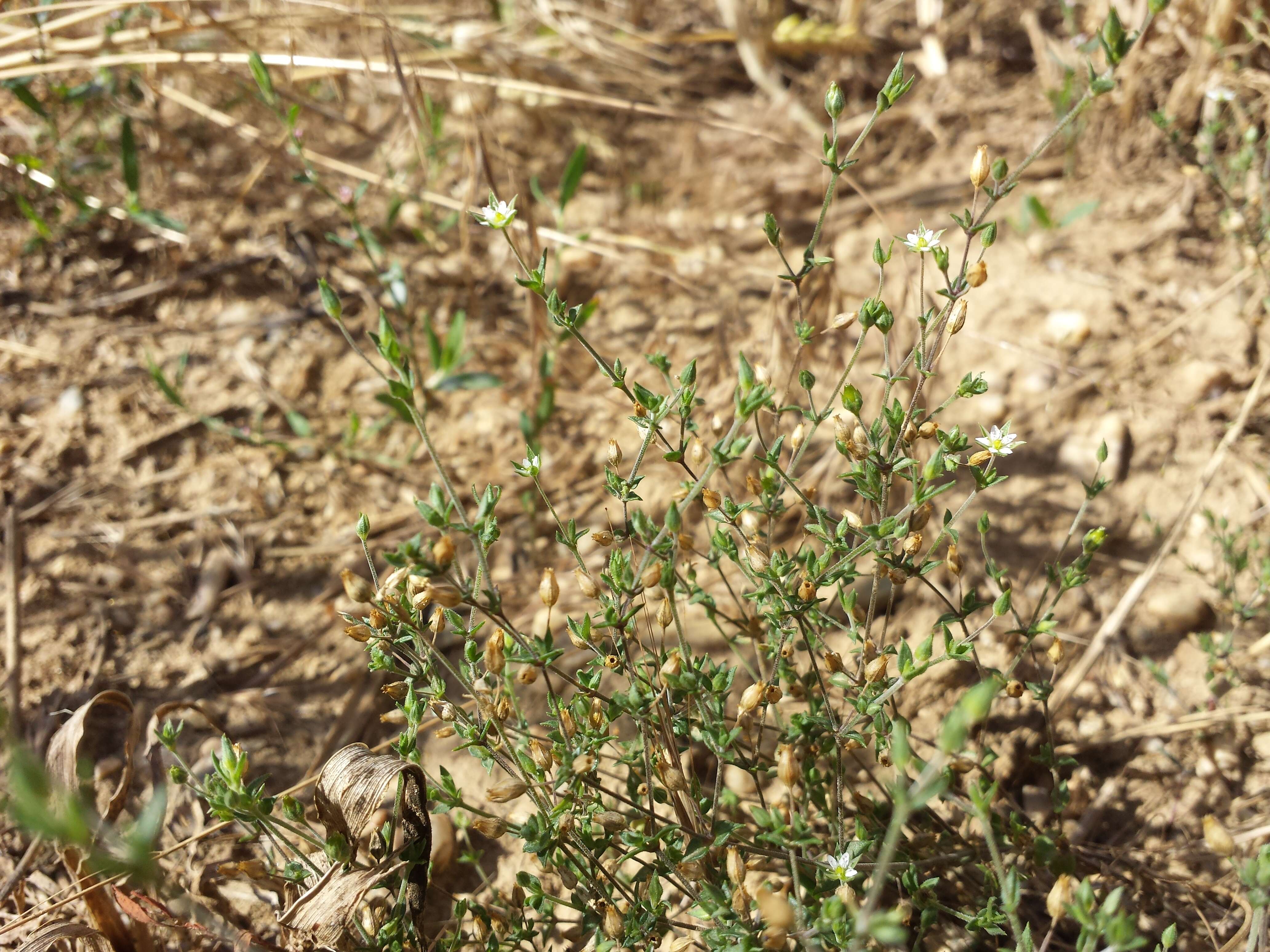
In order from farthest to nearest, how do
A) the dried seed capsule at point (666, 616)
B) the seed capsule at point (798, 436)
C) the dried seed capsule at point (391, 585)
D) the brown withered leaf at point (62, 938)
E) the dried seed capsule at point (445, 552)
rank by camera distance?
1. the seed capsule at point (798, 436)
2. the brown withered leaf at point (62, 938)
3. the dried seed capsule at point (666, 616)
4. the dried seed capsule at point (391, 585)
5. the dried seed capsule at point (445, 552)

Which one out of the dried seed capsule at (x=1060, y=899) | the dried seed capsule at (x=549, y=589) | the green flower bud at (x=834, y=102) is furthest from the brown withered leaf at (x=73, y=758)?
the green flower bud at (x=834, y=102)

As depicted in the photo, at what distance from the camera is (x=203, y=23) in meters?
2.88

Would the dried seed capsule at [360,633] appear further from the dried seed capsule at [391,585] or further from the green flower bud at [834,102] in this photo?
the green flower bud at [834,102]

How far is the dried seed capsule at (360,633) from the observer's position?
5.00 feet

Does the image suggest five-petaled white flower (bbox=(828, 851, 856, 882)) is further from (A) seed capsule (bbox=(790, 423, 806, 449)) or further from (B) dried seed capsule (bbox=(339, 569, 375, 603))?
(B) dried seed capsule (bbox=(339, 569, 375, 603))

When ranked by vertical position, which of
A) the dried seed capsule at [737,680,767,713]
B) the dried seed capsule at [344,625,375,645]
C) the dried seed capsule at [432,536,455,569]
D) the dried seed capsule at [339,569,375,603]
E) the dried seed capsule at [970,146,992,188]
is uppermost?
the dried seed capsule at [970,146,992,188]

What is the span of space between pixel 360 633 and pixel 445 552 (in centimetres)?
34

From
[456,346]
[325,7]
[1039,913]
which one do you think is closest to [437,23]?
[325,7]

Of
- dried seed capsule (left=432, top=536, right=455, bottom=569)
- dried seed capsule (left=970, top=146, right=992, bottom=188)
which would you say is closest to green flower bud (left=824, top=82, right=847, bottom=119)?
dried seed capsule (left=970, top=146, right=992, bottom=188)

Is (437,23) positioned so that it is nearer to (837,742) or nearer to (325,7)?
(325,7)

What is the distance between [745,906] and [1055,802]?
0.72m

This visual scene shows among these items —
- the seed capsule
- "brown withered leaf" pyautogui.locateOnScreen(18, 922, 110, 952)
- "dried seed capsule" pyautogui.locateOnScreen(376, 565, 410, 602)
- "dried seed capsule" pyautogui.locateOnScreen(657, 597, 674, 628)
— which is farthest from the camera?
the seed capsule

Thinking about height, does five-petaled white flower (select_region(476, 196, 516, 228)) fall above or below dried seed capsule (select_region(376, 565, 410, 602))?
above

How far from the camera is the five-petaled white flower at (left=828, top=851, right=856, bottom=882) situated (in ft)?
4.86
